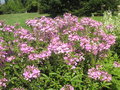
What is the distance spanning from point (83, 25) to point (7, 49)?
155 cm

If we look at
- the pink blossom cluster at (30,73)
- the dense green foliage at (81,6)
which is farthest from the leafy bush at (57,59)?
the dense green foliage at (81,6)

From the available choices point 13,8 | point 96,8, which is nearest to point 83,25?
point 96,8

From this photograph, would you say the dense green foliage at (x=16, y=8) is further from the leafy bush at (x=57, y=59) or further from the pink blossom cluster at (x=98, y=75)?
the pink blossom cluster at (x=98, y=75)

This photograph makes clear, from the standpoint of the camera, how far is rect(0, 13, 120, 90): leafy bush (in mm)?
2684

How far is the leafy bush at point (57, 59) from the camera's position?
268 cm

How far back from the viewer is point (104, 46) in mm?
2855

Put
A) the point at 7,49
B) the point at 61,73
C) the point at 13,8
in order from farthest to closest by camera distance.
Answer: the point at 13,8
the point at 61,73
the point at 7,49

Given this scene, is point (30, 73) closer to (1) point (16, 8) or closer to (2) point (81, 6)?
(2) point (81, 6)

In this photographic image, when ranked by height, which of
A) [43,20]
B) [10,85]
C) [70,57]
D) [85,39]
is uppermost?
[43,20]

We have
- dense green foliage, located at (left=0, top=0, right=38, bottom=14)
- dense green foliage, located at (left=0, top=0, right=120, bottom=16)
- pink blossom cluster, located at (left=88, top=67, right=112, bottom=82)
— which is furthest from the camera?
dense green foliage, located at (left=0, top=0, right=38, bottom=14)

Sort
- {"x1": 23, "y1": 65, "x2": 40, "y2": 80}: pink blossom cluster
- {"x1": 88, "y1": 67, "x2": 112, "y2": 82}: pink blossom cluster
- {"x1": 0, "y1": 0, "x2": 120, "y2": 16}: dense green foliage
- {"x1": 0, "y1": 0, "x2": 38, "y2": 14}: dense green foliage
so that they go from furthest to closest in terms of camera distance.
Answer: {"x1": 0, "y1": 0, "x2": 38, "y2": 14}: dense green foliage → {"x1": 0, "y1": 0, "x2": 120, "y2": 16}: dense green foliage → {"x1": 88, "y1": 67, "x2": 112, "y2": 82}: pink blossom cluster → {"x1": 23, "y1": 65, "x2": 40, "y2": 80}: pink blossom cluster

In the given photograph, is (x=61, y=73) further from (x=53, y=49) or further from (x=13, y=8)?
(x=13, y=8)

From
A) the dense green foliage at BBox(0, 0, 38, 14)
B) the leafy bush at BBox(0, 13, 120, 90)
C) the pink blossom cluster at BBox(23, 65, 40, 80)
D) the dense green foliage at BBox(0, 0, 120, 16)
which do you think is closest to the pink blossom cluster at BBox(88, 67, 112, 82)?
the leafy bush at BBox(0, 13, 120, 90)

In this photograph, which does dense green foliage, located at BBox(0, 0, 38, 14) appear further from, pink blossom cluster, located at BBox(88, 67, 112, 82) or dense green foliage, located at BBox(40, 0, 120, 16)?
pink blossom cluster, located at BBox(88, 67, 112, 82)
